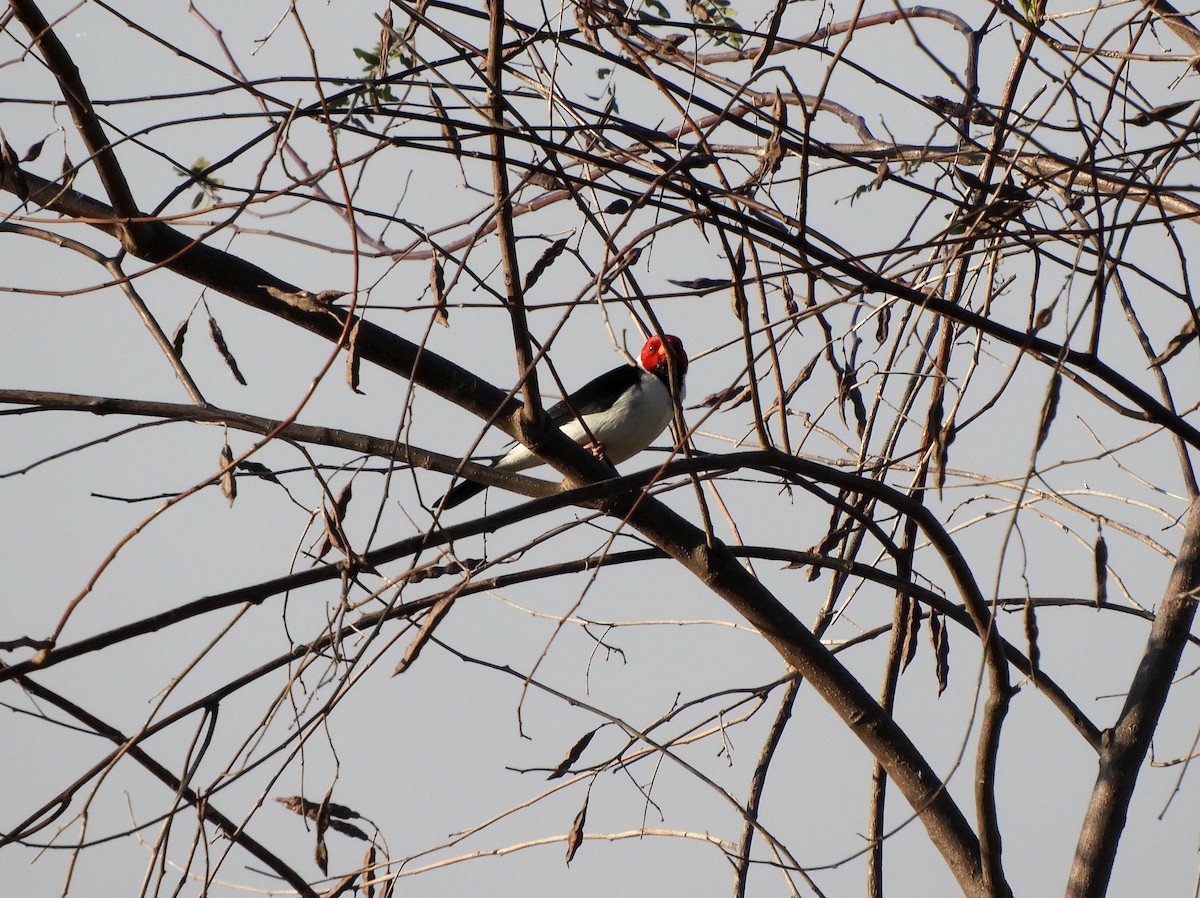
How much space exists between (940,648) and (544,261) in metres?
1.24

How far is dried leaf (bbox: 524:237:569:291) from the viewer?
2.15 meters

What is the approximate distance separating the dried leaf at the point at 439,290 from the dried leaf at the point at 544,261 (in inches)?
5.7

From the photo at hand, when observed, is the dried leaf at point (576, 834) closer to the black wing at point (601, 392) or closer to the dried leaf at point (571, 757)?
the dried leaf at point (571, 757)

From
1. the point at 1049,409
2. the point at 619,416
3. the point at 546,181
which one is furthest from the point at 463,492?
the point at 1049,409

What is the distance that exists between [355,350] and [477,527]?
34 cm

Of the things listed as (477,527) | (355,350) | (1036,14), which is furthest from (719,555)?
(1036,14)

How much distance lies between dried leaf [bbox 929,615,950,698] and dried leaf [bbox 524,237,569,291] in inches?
46.8

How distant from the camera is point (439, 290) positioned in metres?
2.07

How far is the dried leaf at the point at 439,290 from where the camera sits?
2025 mm

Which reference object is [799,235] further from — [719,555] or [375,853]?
[375,853]

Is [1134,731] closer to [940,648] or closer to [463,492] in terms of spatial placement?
[940,648]

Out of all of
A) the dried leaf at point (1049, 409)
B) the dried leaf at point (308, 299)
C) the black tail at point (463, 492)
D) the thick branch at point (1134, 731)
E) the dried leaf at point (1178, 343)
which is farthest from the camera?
the black tail at point (463, 492)

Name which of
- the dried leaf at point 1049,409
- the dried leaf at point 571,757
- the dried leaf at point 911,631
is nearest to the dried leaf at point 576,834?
the dried leaf at point 571,757

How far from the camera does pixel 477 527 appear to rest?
2.07 metres
